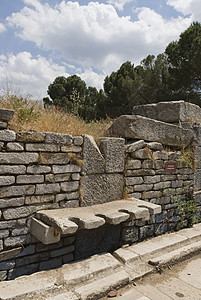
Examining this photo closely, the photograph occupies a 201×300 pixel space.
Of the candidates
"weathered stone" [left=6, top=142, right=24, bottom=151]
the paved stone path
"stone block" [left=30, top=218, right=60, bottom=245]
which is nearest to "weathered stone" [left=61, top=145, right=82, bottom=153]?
"weathered stone" [left=6, top=142, right=24, bottom=151]

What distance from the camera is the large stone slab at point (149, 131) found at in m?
3.80

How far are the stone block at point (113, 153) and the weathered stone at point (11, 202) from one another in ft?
4.23

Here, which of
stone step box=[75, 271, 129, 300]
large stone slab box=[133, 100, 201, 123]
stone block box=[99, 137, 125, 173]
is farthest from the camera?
large stone slab box=[133, 100, 201, 123]

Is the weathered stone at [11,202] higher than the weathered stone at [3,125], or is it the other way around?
the weathered stone at [3,125]

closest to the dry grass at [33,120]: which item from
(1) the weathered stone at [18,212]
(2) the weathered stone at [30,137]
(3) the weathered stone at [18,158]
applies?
(2) the weathered stone at [30,137]

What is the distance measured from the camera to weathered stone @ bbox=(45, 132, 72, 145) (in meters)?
2.76

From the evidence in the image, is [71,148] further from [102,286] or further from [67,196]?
[102,286]

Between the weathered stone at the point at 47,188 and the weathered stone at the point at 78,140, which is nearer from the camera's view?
the weathered stone at the point at 47,188

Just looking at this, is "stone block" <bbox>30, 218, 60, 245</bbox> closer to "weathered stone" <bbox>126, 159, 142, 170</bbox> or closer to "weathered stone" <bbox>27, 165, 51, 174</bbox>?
"weathered stone" <bbox>27, 165, 51, 174</bbox>

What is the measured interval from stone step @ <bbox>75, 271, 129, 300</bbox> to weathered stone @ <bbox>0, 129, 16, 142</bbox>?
1743 millimetres

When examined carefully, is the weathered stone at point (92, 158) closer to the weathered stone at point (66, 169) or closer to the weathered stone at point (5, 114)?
the weathered stone at point (66, 169)

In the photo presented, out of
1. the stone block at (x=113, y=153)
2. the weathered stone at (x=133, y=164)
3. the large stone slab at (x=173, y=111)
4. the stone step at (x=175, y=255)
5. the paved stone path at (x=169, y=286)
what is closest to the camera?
the paved stone path at (x=169, y=286)

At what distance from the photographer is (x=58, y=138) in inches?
112

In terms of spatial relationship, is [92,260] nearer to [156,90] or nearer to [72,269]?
[72,269]
